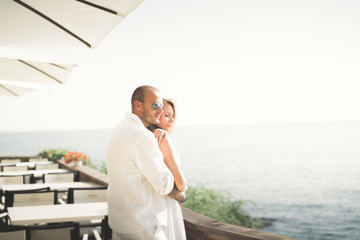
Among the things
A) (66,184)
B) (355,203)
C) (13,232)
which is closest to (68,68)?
(66,184)

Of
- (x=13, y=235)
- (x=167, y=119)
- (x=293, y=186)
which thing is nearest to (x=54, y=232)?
(x=13, y=235)

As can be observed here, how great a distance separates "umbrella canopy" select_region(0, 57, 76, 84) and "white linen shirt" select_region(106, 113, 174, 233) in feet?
9.71

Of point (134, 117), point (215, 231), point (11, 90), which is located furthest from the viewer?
point (11, 90)

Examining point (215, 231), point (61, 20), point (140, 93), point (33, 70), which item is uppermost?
point (33, 70)

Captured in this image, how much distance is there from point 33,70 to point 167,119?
322 centimetres

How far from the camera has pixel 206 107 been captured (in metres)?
137

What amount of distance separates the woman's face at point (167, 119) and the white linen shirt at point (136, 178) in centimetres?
59

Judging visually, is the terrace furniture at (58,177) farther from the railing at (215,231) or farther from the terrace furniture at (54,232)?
A: the terrace furniture at (54,232)

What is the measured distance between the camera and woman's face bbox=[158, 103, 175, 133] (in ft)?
9.56

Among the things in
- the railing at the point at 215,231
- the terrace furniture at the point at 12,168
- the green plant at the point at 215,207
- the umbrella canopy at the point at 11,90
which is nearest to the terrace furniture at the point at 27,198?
the railing at the point at 215,231

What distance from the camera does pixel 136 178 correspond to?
89.3 inches

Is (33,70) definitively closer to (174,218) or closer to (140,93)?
(140,93)

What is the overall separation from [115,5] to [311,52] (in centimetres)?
11258

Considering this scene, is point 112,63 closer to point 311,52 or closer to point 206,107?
point 206,107
